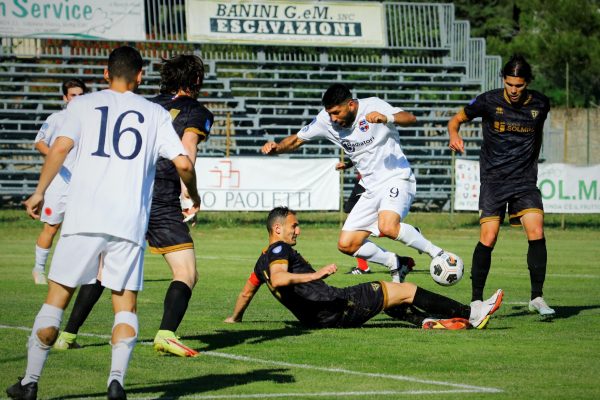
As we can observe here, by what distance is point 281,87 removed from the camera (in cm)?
3503

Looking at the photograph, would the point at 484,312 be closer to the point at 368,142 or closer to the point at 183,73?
the point at 368,142

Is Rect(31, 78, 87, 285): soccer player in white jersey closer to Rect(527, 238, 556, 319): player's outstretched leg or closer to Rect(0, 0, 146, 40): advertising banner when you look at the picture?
Rect(527, 238, 556, 319): player's outstretched leg

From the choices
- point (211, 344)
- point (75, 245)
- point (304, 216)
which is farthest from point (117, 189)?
point (304, 216)

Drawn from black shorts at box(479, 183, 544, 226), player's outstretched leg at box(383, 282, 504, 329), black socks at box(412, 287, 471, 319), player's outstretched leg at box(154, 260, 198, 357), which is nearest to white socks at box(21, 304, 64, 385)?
player's outstretched leg at box(154, 260, 198, 357)

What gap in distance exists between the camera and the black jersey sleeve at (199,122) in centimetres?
798

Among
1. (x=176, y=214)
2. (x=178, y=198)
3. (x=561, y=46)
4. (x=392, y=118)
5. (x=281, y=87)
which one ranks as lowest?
(x=176, y=214)

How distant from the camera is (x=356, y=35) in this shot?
3378 cm

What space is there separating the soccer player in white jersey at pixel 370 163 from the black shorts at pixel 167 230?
104 inches

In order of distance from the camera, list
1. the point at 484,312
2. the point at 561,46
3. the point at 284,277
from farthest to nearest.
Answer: the point at 561,46 → the point at 484,312 → the point at 284,277

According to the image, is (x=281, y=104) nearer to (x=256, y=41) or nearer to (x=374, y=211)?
(x=256, y=41)

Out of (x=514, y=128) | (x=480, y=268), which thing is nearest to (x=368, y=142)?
(x=514, y=128)

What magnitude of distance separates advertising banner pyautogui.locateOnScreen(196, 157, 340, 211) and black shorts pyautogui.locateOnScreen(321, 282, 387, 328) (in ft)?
49.8

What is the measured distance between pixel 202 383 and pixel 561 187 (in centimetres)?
1994

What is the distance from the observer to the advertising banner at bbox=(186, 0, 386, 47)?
32.7 m
